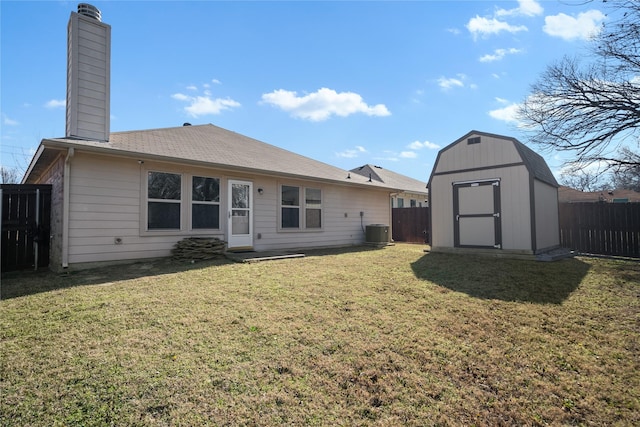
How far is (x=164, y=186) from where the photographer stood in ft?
25.4

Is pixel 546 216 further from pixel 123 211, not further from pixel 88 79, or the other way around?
pixel 88 79

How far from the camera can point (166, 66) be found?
9328mm

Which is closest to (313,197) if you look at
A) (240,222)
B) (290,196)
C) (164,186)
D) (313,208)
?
(313,208)

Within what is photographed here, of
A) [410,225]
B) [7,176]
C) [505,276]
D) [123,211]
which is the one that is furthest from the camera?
[7,176]

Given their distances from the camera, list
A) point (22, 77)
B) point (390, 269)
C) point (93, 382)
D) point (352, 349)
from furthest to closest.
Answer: point (22, 77) → point (390, 269) → point (352, 349) → point (93, 382)

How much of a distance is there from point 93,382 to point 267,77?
10.8 metres

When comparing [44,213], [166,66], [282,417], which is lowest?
[282,417]

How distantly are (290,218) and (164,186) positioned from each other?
13.1 feet

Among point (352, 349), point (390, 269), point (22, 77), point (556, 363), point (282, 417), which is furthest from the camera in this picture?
point (22, 77)

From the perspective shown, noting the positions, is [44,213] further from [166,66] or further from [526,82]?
[526,82]

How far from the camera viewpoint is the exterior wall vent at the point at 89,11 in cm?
753

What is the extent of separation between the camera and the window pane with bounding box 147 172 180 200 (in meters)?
7.56

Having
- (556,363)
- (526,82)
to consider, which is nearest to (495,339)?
(556,363)

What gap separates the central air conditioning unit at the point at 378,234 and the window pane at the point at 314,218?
2.25m
